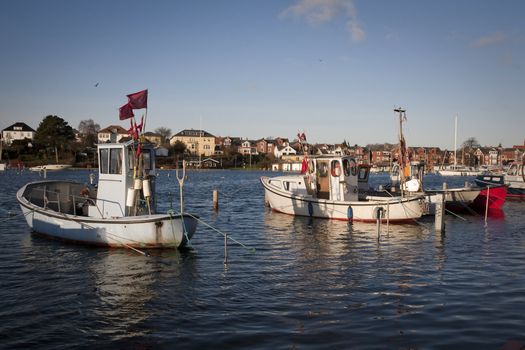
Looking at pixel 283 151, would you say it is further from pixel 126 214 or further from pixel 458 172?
pixel 126 214

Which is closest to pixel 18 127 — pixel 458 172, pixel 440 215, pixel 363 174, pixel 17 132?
pixel 17 132

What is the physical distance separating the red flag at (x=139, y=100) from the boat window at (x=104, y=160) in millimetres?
2909

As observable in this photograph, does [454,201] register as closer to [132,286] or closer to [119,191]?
[119,191]

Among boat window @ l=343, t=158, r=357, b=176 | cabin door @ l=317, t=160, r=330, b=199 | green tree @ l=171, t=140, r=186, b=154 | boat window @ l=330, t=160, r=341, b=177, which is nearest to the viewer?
boat window @ l=330, t=160, r=341, b=177

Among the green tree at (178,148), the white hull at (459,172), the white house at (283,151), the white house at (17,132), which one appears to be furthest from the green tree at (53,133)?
the white hull at (459,172)

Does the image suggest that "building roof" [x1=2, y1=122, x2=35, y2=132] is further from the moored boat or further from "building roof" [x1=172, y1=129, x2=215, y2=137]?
the moored boat

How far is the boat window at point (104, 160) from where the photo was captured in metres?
20.0

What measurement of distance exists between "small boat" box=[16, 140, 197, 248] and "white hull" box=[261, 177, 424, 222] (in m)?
12.5

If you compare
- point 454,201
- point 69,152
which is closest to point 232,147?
point 69,152

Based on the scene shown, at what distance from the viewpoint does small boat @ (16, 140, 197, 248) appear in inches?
698

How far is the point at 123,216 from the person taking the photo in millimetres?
19297

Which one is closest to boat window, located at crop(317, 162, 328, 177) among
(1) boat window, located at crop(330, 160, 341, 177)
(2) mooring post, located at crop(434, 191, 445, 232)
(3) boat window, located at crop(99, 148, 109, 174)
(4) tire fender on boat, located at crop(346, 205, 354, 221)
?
(1) boat window, located at crop(330, 160, 341, 177)

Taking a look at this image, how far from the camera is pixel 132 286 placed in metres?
13.8

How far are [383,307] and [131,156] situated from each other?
12.3 meters
